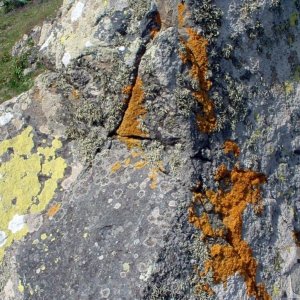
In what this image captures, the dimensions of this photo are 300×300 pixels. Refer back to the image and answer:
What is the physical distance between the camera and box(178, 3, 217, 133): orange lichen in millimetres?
5512

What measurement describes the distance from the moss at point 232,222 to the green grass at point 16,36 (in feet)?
32.6

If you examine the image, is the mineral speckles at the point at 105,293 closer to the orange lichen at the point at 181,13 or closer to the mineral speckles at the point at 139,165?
the mineral speckles at the point at 139,165

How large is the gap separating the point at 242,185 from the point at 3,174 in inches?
85.8

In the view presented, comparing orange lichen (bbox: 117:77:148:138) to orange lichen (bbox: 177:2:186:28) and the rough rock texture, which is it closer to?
the rough rock texture

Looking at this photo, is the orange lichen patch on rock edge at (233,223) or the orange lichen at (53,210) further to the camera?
the orange lichen at (53,210)

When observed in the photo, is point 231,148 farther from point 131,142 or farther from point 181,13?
point 181,13

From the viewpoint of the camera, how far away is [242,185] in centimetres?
564

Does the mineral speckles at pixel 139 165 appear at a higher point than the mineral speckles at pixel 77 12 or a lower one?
lower

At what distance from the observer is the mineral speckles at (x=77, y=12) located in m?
5.94

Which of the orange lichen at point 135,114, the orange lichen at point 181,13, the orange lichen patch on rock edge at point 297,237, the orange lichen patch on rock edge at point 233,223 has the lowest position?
the orange lichen patch on rock edge at point 297,237

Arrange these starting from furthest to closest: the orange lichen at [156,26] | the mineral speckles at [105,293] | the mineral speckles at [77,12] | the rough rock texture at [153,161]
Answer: the mineral speckles at [77,12], the orange lichen at [156,26], the rough rock texture at [153,161], the mineral speckles at [105,293]

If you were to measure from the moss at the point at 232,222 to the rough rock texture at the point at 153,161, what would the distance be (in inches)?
0.5

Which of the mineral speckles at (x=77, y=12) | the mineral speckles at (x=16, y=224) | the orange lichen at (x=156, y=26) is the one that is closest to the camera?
the mineral speckles at (x=16, y=224)

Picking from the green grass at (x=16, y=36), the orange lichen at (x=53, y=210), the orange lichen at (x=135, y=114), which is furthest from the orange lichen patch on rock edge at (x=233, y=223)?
the green grass at (x=16, y=36)
